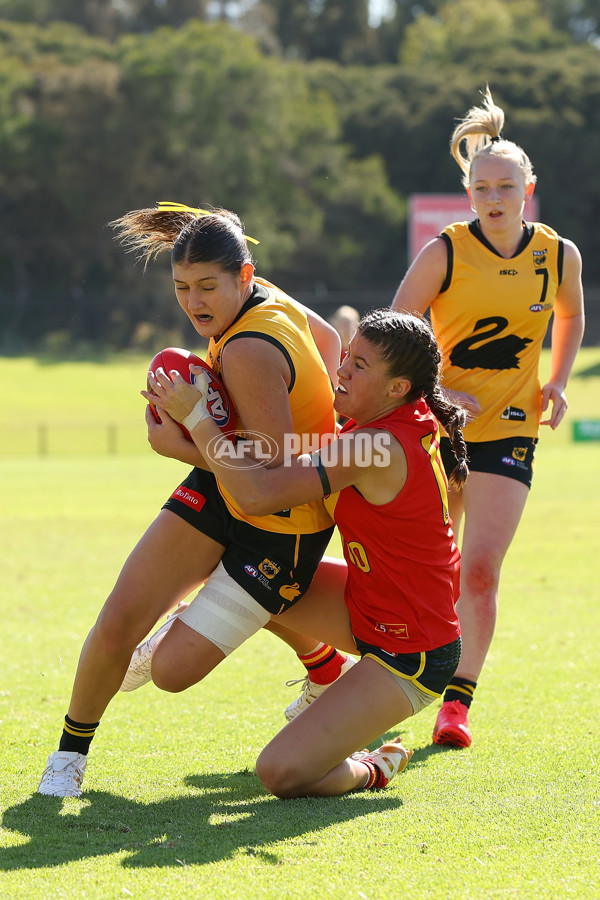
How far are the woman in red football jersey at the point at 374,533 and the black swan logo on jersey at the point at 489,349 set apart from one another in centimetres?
91

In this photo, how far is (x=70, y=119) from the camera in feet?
171

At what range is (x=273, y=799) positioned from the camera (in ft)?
12.9

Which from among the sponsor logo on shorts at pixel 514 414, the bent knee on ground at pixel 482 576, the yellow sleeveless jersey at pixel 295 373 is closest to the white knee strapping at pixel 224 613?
the yellow sleeveless jersey at pixel 295 373

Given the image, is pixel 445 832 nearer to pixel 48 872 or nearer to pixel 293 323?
pixel 48 872

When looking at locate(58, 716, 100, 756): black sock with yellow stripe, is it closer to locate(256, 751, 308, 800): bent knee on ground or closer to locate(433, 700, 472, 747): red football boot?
locate(256, 751, 308, 800): bent knee on ground

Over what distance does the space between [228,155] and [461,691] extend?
50.8 meters

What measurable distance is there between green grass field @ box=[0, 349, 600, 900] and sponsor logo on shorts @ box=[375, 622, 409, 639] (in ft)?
1.86

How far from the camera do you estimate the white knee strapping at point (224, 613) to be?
4070 millimetres

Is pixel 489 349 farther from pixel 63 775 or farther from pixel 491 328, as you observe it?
pixel 63 775

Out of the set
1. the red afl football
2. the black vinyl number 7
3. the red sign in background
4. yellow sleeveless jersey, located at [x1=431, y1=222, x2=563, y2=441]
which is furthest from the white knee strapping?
the red sign in background

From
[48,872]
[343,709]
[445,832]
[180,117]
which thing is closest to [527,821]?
[445,832]

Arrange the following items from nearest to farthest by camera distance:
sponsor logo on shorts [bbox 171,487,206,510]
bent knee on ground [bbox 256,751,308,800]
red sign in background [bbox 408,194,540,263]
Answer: bent knee on ground [bbox 256,751,308,800] → sponsor logo on shorts [bbox 171,487,206,510] → red sign in background [bbox 408,194,540,263]

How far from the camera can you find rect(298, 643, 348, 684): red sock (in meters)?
4.62

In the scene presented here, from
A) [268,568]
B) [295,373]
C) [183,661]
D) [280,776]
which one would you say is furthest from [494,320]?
[280,776]
